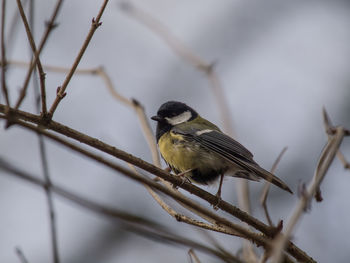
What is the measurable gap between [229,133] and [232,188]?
4273 mm

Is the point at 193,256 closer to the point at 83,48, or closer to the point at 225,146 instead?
the point at 83,48

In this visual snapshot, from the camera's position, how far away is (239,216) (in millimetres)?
2129

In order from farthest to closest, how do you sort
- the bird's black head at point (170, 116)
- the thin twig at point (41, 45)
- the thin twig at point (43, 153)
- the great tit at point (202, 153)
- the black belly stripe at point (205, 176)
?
the bird's black head at point (170, 116)
the black belly stripe at point (205, 176)
the great tit at point (202, 153)
the thin twig at point (41, 45)
the thin twig at point (43, 153)

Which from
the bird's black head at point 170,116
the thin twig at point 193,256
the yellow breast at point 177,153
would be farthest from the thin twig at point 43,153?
the bird's black head at point 170,116

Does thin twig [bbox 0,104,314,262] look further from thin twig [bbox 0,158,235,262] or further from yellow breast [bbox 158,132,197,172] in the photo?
yellow breast [bbox 158,132,197,172]

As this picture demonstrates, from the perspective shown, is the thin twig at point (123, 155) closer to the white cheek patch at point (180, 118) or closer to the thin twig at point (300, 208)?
the thin twig at point (300, 208)

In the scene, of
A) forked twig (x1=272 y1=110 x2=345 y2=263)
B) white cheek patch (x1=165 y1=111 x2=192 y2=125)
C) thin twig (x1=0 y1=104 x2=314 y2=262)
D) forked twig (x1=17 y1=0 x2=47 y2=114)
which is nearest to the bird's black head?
white cheek patch (x1=165 y1=111 x2=192 y2=125)

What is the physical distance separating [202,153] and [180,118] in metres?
0.71

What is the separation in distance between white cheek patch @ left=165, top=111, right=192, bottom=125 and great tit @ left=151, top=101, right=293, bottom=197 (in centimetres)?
7

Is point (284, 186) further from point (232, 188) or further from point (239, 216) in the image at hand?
point (232, 188)

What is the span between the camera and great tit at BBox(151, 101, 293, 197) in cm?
336

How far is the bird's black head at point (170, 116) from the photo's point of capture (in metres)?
4.03

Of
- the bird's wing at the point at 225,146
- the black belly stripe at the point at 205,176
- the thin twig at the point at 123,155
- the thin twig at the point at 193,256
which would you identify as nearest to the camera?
the thin twig at the point at 123,155

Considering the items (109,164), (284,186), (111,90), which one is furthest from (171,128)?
(109,164)
